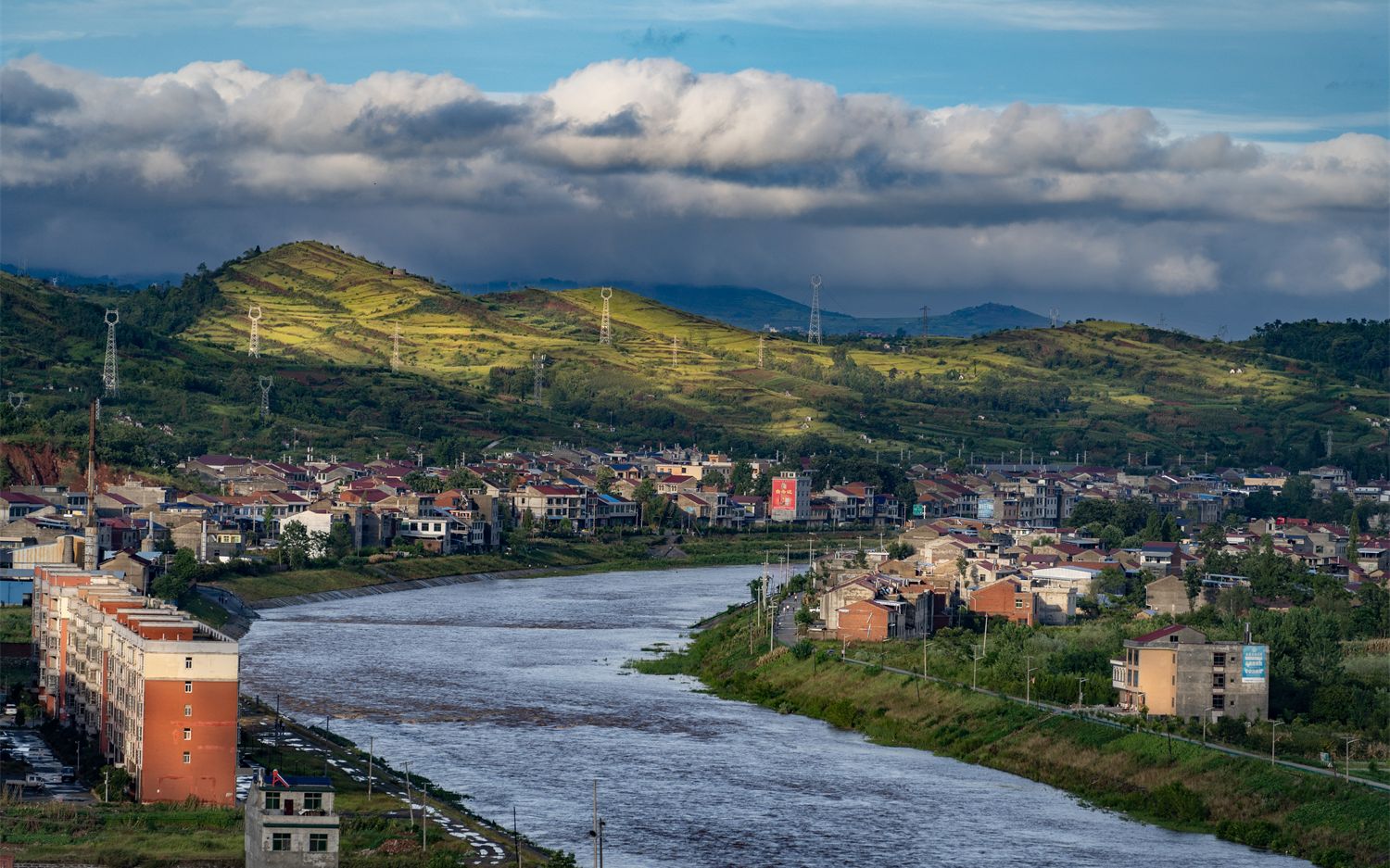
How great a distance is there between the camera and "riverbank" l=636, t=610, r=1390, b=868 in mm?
35344

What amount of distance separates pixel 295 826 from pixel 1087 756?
18762 millimetres

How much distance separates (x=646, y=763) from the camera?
41.5m

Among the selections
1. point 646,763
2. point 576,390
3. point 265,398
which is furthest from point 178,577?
point 576,390

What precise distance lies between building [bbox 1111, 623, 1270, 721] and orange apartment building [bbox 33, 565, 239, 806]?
19017 millimetres

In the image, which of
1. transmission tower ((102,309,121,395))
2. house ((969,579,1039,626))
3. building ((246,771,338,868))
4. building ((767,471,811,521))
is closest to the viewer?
building ((246,771,338,868))

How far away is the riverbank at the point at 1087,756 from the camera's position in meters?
35.3

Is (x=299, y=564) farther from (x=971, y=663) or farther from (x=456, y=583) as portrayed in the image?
(x=971, y=663)

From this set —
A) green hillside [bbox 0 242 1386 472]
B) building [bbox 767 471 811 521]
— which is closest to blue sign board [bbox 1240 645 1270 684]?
green hillside [bbox 0 242 1386 472]

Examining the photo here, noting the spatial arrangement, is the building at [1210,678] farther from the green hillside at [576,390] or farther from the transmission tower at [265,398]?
the transmission tower at [265,398]

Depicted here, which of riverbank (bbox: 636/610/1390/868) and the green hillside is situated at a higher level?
the green hillside

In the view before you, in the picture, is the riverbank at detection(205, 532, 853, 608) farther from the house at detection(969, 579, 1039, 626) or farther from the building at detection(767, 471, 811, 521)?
the house at detection(969, 579, 1039, 626)

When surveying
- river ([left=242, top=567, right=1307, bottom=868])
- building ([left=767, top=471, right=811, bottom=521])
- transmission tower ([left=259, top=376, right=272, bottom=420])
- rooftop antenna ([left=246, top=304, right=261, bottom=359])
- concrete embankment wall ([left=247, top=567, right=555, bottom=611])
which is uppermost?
rooftop antenna ([left=246, top=304, right=261, bottom=359])

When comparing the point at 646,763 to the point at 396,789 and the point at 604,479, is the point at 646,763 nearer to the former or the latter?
the point at 396,789

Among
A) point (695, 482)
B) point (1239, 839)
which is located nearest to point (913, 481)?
point (695, 482)
